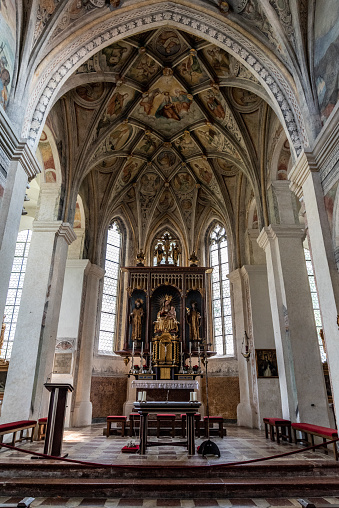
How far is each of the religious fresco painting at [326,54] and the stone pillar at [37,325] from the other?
8107 mm

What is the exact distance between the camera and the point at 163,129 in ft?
53.1

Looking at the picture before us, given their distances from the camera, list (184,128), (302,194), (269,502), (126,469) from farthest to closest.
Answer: (184,128) < (302,194) < (126,469) < (269,502)

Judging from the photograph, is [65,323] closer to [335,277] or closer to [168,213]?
[168,213]

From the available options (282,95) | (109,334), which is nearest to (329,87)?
(282,95)

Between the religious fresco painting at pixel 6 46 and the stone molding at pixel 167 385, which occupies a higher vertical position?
the religious fresco painting at pixel 6 46

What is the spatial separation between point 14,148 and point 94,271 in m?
8.64

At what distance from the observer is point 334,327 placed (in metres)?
6.80

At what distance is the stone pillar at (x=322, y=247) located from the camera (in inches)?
269

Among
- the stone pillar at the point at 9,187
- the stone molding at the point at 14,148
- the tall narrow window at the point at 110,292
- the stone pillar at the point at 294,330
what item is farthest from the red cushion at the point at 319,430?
the tall narrow window at the point at 110,292

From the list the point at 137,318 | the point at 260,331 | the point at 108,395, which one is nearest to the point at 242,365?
the point at 260,331

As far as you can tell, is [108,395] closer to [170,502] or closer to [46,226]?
[46,226]

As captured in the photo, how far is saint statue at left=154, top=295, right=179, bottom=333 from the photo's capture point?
15109 mm

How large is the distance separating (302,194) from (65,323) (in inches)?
395

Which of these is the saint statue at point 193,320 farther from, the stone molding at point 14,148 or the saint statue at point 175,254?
the stone molding at point 14,148
